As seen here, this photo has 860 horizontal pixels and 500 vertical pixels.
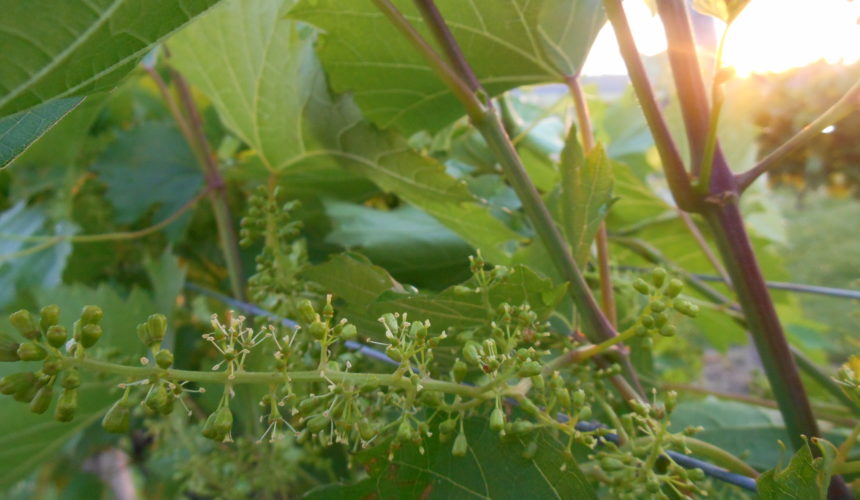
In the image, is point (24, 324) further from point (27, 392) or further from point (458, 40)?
point (458, 40)

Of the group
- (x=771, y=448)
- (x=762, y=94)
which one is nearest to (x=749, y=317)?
(x=771, y=448)

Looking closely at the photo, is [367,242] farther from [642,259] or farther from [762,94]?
[762,94]

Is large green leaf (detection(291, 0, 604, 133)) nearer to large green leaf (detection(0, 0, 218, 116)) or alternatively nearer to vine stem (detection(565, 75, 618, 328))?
vine stem (detection(565, 75, 618, 328))

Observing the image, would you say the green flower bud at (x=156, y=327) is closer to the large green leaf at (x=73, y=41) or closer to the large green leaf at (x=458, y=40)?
the large green leaf at (x=73, y=41)

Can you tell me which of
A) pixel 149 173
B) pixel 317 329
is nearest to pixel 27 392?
pixel 317 329

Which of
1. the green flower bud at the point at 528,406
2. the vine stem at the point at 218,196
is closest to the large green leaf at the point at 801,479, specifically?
the green flower bud at the point at 528,406

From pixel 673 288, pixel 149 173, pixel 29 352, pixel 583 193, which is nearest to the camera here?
pixel 29 352

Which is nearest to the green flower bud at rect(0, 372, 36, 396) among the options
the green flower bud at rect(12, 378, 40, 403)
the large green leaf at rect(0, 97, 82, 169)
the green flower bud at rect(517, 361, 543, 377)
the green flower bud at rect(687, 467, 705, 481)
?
the green flower bud at rect(12, 378, 40, 403)
